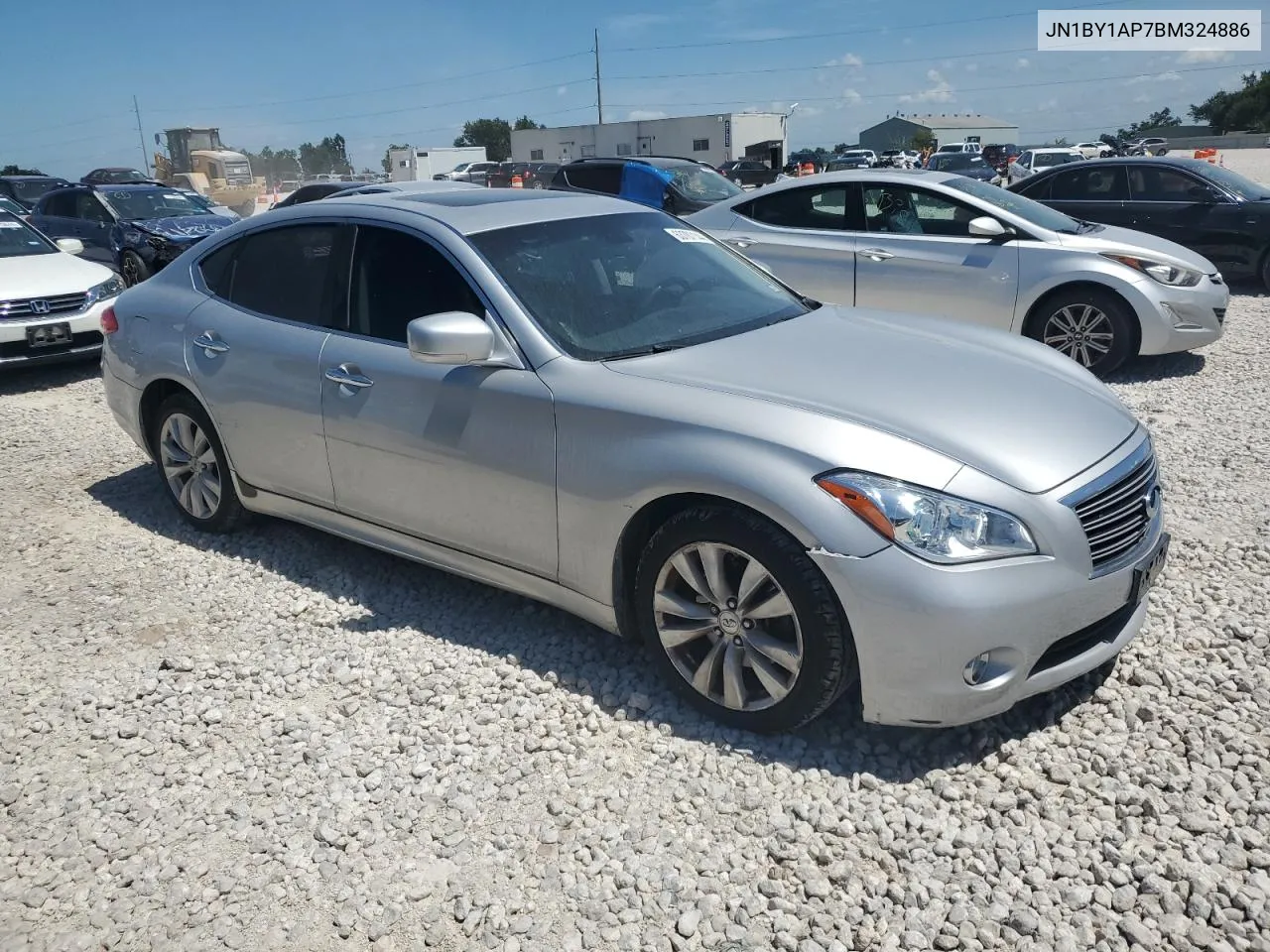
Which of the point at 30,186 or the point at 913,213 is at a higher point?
the point at 30,186

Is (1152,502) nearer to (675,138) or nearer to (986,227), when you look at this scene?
(986,227)

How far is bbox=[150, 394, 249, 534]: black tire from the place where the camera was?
4855 millimetres

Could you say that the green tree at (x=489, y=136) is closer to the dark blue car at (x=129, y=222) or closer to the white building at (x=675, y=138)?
the white building at (x=675, y=138)

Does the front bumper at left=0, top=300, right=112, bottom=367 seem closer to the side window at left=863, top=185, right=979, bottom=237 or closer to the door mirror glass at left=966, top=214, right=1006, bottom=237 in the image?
the side window at left=863, top=185, right=979, bottom=237

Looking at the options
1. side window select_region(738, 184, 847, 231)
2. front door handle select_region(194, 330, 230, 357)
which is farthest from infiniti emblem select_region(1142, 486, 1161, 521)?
side window select_region(738, 184, 847, 231)

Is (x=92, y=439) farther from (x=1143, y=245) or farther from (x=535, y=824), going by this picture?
(x=1143, y=245)

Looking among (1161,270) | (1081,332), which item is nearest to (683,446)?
(1081,332)

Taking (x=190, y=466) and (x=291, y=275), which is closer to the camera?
(x=291, y=275)

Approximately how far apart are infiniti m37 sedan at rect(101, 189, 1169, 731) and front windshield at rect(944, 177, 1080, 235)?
13.7 ft

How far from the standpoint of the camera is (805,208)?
27.5 feet

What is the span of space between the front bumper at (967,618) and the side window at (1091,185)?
985 centimetres

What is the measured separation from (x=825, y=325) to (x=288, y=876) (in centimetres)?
270

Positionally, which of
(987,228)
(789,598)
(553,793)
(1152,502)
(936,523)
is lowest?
(553,793)

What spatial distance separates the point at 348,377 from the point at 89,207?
12.7m
